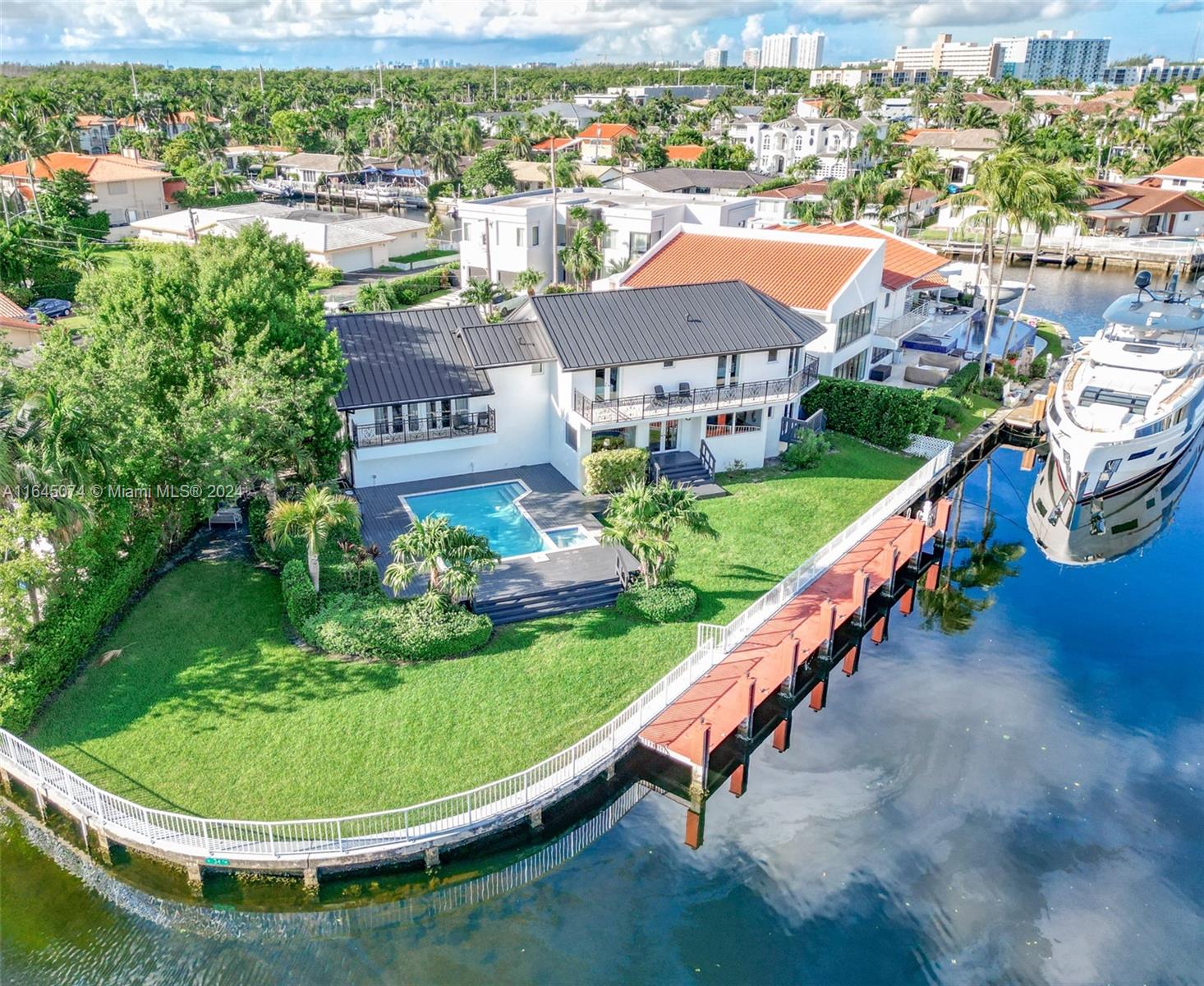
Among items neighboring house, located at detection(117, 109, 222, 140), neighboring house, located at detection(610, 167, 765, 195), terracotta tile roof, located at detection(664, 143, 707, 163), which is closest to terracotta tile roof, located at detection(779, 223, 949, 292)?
neighboring house, located at detection(610, 167, 765, 195)

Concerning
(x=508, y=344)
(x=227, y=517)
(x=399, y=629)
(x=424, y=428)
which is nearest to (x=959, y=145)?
(x=508, y=344)

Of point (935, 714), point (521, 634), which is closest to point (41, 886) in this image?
point (521, 634)

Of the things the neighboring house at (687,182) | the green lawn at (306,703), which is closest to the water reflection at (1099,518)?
the green lawn at (306,703)

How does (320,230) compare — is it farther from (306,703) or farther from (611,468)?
(306,703)

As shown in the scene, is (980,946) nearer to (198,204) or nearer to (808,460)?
(808,460)

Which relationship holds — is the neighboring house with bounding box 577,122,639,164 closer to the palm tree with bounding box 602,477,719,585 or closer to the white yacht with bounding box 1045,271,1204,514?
the white yacht with bounding box 1045,271,1204,514

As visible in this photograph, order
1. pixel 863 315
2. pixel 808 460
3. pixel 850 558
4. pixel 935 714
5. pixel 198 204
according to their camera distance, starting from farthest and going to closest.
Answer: pixel 198 204
pixel 863 315
pixel 808 460
pixel 850 558
pixel 935 714
